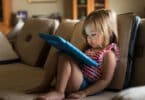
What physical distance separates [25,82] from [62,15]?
3304 mm

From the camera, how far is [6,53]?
2.83m

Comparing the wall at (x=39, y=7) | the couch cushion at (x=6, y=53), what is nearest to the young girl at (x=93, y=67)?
the couch cushion at (x=6, y=53)

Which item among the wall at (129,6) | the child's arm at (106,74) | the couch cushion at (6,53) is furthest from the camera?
the wall at (129,6)

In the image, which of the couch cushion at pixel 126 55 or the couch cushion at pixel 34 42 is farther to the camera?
the couch cushion at pixel 34 42

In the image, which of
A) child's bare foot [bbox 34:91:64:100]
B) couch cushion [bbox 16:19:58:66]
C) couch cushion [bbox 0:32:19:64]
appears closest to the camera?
child's bare foot [bbox 34:91:64:100]

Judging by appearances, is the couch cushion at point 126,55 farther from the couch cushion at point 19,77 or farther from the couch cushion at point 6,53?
the couch cushion at point 6,53

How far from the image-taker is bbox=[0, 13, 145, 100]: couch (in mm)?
1730

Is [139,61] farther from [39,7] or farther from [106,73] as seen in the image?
[39,7]

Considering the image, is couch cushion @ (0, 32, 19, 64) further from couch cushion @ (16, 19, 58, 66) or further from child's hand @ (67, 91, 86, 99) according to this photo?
child's hand @ (67, 91, 86, 99)

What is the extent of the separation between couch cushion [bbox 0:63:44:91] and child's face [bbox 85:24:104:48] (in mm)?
437

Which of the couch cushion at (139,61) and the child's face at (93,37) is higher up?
the child's face at (93,37)

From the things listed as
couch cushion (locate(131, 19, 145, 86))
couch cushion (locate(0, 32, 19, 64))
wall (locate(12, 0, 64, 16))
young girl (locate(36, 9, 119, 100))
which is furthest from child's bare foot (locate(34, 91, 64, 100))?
wall (locate(12, 0, 64, 16))

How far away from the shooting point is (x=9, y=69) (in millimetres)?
2463

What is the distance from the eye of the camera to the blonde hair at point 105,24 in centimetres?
173
